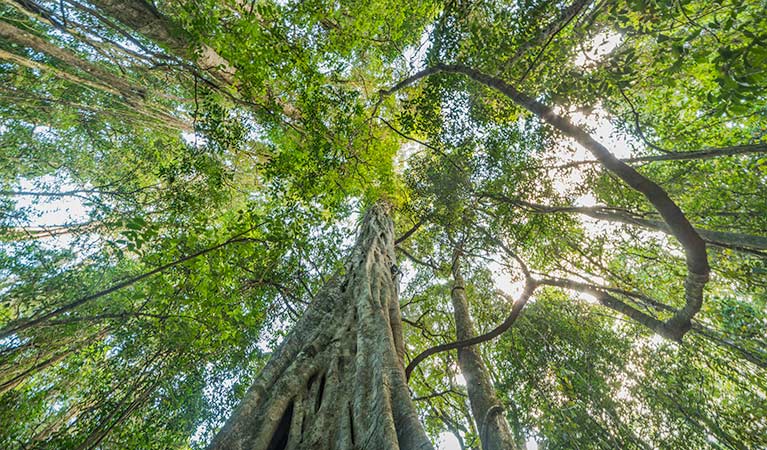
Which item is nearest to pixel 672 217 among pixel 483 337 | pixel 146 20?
pixel 483 337

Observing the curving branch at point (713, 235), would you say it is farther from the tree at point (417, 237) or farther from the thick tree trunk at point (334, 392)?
the thick tree trunk at point (334, 392)

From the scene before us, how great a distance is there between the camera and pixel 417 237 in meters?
7.07

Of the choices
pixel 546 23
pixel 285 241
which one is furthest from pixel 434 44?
pixel 285 241

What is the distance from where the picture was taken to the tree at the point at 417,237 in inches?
98.3

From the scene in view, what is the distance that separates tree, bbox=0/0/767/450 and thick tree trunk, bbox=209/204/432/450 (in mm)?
19

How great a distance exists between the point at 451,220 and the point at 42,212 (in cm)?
816

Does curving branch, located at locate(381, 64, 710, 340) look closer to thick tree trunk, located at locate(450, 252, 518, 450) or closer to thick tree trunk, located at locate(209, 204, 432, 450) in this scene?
thick tree trunk, located at locate(450, 252, 518, 450)

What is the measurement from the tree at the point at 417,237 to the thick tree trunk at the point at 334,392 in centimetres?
2

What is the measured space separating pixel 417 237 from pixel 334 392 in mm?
5107

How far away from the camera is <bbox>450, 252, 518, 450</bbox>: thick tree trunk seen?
2.93 meters

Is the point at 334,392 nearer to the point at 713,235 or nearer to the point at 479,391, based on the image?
the point at 479,391

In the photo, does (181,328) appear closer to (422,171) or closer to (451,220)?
(451,220)

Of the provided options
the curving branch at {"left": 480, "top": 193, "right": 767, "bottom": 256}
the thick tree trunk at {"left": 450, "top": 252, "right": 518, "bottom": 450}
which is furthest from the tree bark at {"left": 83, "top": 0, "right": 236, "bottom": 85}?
the thick tree trunk at {"left": 450, "top": 252, "right": 518, "bottom": 450}

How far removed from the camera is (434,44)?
386cm
